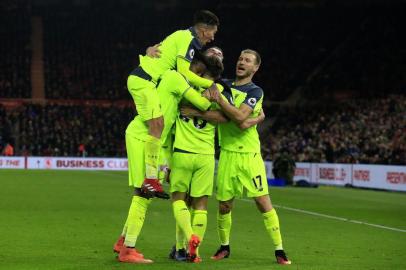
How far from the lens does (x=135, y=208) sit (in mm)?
8773

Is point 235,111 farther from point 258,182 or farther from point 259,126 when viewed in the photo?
point 259,126

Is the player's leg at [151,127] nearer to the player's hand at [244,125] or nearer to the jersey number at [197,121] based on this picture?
the jersey number at [197,121]

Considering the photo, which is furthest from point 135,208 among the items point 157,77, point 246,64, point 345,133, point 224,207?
point 345,133

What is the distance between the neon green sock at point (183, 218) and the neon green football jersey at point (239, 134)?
3.14 feet

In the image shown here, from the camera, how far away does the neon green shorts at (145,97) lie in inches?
342

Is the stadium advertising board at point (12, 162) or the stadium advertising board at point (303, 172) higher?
the stadium advertising board at point (12, 162)

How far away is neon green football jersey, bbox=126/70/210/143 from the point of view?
883 centimetres

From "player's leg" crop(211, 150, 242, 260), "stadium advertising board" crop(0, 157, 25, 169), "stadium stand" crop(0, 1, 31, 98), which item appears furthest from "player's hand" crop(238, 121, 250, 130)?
"stadium stand" crop(0, 1, 31, 98)

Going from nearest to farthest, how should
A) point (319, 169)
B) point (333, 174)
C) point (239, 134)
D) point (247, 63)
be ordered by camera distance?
point (247, 63) → point (239, 134) → point (333, 174) → point (319, 169)

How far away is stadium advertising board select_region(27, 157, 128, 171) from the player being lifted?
112ft

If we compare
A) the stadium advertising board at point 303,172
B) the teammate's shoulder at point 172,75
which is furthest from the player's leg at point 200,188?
the stadium advertising board at point 303,172

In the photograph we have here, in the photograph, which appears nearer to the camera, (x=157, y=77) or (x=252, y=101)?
(x=157, y=77)

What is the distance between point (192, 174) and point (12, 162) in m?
34.5

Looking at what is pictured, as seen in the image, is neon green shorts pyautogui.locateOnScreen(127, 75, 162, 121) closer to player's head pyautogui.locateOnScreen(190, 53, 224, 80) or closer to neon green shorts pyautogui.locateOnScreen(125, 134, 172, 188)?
neon green shorts pyautogui.locateOnScreen(125, 134, 172, 188)
